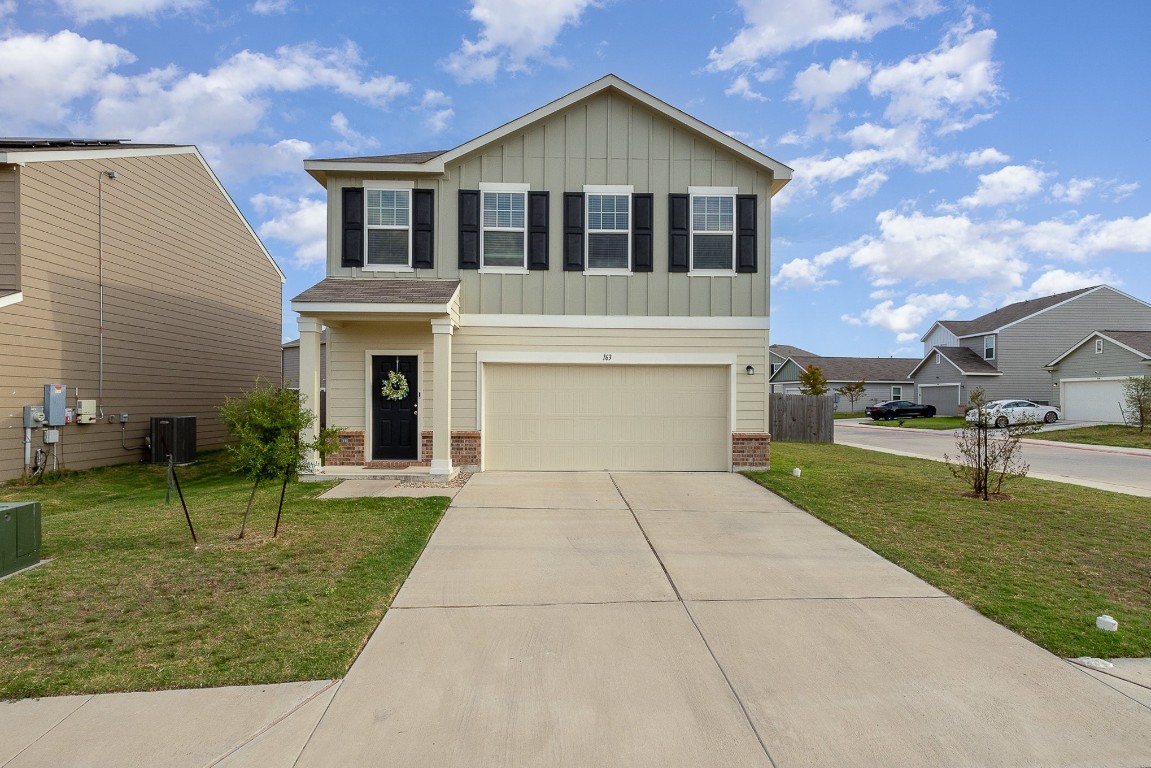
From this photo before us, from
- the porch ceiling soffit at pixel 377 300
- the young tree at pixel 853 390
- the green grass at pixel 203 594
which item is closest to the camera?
the green grass at pixel 203 594

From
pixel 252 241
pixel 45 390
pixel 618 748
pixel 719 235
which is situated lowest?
pixel 618 748

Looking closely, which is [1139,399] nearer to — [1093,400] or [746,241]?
[1093,400]

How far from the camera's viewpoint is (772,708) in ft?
11.9

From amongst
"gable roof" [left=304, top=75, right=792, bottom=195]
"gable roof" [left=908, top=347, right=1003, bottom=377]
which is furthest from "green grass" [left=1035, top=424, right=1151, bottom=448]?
"gable roof" [left=304, top=75, right=792, bottom=195]

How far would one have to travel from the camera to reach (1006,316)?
3759 centimetres

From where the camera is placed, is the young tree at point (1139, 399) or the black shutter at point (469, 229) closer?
the black shutter at point (469, 229)

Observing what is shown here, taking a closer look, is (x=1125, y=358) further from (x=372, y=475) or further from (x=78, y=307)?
(x=78, y=307)

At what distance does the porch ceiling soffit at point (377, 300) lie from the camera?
10695 millimetres

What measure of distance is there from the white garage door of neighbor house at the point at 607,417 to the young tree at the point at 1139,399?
822 inches

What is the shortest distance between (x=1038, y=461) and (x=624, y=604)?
1571 cm

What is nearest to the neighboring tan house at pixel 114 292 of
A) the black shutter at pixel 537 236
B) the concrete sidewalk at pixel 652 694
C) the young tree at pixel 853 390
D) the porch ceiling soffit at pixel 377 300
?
the porch ceiling soffit at pixel 377 300

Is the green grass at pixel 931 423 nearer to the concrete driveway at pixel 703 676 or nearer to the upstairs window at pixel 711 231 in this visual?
the upstairs window at pixel 711 231

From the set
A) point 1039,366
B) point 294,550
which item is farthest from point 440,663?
point 1039,366

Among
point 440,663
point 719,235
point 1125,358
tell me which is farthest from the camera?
point 1125,358
